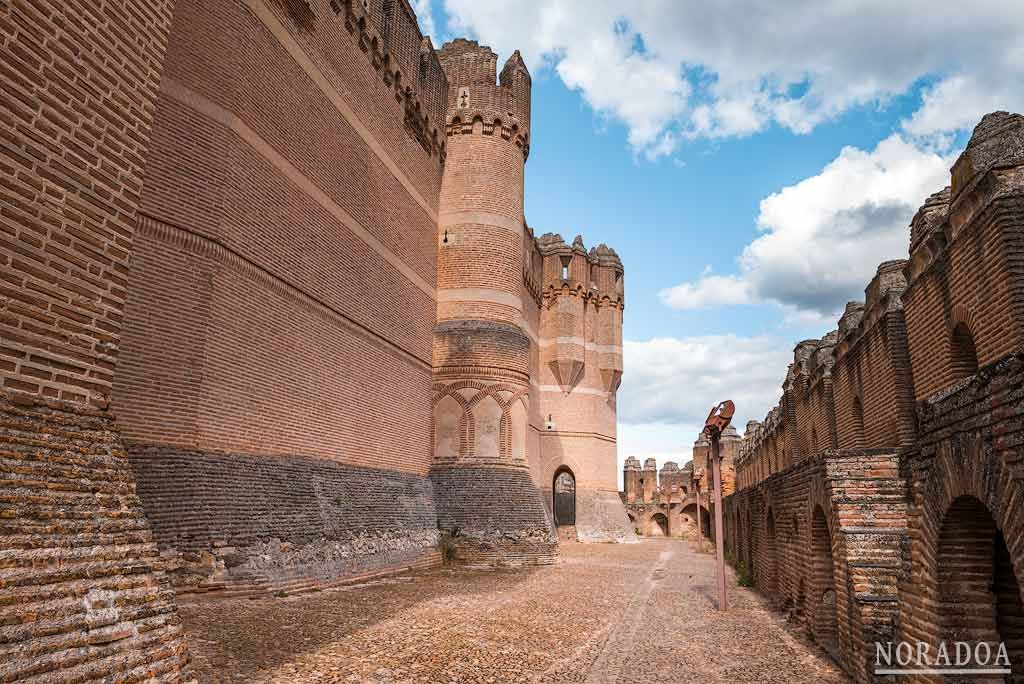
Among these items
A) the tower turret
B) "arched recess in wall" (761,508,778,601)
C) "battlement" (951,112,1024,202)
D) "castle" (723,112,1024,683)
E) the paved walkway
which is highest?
the tower turret

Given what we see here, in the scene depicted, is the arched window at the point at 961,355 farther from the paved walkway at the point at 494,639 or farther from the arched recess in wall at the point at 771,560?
the paved walkway at the point at 494,639

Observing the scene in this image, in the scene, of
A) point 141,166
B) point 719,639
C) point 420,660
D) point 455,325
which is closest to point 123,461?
point 141,166

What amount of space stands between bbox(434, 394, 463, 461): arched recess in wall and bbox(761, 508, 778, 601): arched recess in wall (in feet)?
30.0

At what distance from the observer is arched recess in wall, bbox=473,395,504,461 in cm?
1845

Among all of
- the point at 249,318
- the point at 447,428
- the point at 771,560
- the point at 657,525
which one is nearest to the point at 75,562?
the point at 249,318

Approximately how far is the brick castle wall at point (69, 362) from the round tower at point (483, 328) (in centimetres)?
1365

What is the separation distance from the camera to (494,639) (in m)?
7.66

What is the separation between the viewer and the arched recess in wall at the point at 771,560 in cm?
1080

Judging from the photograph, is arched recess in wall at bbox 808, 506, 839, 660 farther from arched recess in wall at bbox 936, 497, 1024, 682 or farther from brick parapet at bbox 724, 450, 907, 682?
arched recess in wall at bbox 936, 497, 1024, 682

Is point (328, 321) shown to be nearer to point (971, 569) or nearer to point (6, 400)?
point (6, 400)

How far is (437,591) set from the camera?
11.7m

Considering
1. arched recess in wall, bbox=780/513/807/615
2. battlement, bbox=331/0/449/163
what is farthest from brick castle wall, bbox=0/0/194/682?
battlement, bbox=331/0/449/163

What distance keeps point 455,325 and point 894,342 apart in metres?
11.5

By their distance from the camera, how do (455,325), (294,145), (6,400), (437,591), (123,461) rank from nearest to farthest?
(6,400)
(123,461)
(437,591)
(294,145)
(455,325)
